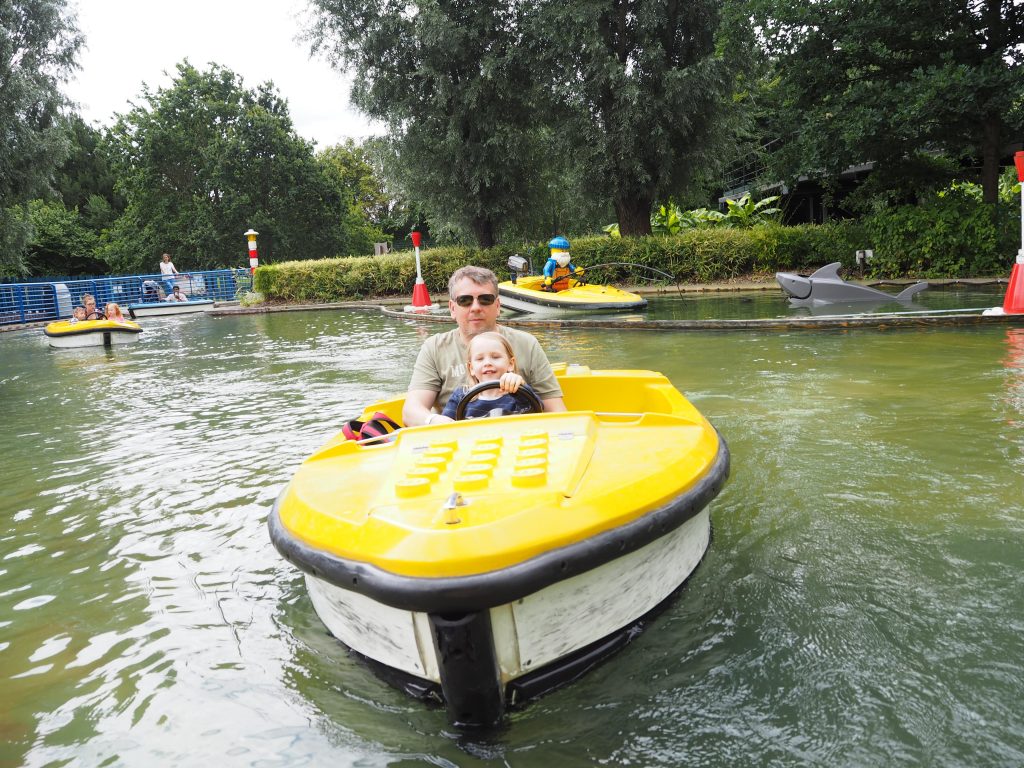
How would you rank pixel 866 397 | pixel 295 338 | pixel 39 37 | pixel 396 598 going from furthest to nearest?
pixel 39 37, pixel 295 338, pixel 866 397, pixel 396 598

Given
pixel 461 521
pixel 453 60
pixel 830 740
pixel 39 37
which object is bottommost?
pixel 830 740

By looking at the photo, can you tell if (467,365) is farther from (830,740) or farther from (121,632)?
(830,740)

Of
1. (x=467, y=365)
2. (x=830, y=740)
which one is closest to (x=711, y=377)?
(x=467, y=365)

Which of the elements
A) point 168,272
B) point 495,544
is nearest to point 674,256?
point 168,272

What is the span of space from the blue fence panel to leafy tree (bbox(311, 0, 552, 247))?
8.31 metres

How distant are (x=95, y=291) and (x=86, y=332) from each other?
13.9 meters

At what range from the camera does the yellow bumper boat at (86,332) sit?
13.0m

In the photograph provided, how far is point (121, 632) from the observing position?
109 inches

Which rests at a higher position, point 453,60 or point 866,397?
point 453,60

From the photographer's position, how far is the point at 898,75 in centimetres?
1573

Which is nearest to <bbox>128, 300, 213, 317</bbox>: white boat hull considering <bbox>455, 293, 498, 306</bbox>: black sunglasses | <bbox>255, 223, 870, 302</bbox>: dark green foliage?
<bbox>255, 223, 870, 302</bbox>: dark green foliage

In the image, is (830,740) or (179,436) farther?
(179,436)

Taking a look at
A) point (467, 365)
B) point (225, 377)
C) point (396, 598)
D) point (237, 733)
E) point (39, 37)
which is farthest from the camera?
point (39, 37)

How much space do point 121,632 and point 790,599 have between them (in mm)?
2269
